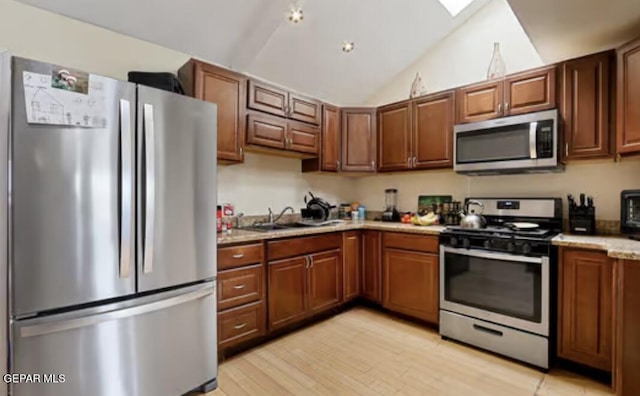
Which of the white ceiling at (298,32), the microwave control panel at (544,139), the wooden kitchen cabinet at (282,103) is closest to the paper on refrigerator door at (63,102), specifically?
the white ceiling at (298,32)

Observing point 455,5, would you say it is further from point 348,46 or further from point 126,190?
point 126,190

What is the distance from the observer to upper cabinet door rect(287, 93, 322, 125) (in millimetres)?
3070

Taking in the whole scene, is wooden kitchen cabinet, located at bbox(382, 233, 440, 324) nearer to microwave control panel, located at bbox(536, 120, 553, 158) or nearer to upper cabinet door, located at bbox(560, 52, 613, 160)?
microwave control panel, located at bbox(536, 120, 553, 158)

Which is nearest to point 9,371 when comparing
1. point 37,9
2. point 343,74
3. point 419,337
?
point 37,9

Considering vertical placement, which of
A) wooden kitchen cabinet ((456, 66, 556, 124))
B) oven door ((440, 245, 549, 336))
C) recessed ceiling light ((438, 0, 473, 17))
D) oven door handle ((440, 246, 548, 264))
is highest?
recessed ceiling light ((438, 0, 473, 17))

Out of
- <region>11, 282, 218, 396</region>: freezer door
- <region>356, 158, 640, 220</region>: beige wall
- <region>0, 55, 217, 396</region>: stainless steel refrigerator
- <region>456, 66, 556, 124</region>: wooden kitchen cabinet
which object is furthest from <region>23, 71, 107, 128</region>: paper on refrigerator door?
<region>356, 158, 640, 220</region>: beige wall

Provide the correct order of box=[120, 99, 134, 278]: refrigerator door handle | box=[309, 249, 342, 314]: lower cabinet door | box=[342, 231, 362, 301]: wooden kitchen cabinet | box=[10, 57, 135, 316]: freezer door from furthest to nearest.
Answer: box=[342, 231, 362, 301]: wooden kitchen cabinet → box=[309, 249, 342, 314]: lower cabinet door → box=[120, 99, 134, 278]: refrigerator door handle → box=[10, 57, 135, 316]: freezer door

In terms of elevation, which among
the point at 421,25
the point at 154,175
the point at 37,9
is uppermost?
the point at 421,25

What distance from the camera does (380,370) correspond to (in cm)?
220

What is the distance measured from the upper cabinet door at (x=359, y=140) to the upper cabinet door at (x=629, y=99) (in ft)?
6.82

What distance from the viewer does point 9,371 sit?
1318 millimetres

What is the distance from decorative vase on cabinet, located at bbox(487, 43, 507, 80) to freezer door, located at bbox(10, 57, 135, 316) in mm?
2988

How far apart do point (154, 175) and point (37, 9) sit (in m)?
1.46

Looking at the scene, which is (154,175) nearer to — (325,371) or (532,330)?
(325,371)
